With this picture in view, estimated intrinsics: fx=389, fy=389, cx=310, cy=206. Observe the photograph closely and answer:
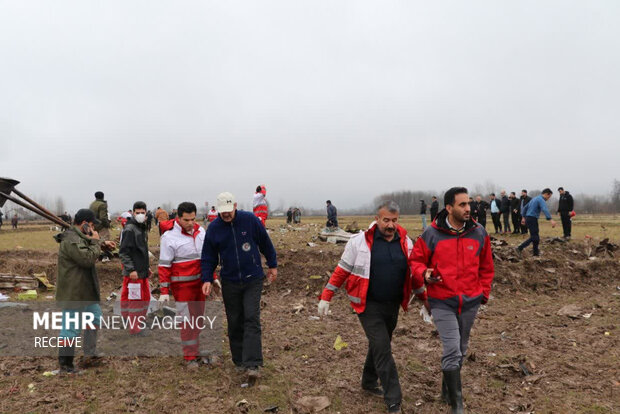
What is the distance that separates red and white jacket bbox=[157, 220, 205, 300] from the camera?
4957mm

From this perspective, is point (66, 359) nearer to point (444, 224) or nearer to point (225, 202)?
point (225, 202)

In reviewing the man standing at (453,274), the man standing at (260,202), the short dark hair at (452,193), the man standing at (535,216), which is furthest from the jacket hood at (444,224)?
the man standing at (535,216)

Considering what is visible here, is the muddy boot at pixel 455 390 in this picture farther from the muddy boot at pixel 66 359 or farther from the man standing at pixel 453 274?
the muddy boot at pixel 66 359

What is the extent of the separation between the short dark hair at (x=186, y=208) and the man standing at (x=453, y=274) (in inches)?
114

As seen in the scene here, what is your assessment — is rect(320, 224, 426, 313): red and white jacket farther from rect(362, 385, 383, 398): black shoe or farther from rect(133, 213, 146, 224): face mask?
rect(133, 213, 146, 224): face mask

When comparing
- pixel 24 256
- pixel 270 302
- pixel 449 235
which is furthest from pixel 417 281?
pixel 24 256

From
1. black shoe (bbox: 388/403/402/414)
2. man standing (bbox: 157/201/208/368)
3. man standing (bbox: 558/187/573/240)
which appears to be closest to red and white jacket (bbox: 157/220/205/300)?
man standing (bbox: 157/201/208/368)

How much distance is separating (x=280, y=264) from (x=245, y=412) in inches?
296

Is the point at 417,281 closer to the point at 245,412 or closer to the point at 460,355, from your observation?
the point at 460,355

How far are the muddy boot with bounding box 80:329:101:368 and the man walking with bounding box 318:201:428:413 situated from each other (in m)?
3.01

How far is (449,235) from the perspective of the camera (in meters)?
3.81

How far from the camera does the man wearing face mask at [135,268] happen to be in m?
5.86

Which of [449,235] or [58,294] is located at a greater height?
[449,235]

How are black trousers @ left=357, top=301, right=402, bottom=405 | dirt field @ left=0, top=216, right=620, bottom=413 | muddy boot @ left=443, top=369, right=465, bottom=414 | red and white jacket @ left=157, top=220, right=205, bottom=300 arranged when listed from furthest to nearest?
red and white jacket @ left=157, top=220, right=205, bottom=300 → dirt field @ left=0, top=216, right=620, bottom=413 → black trousers @ left=357, top=301, right=402, bottom=405 → muddy boot @ left=443, top=369, right=465, bottom=414
